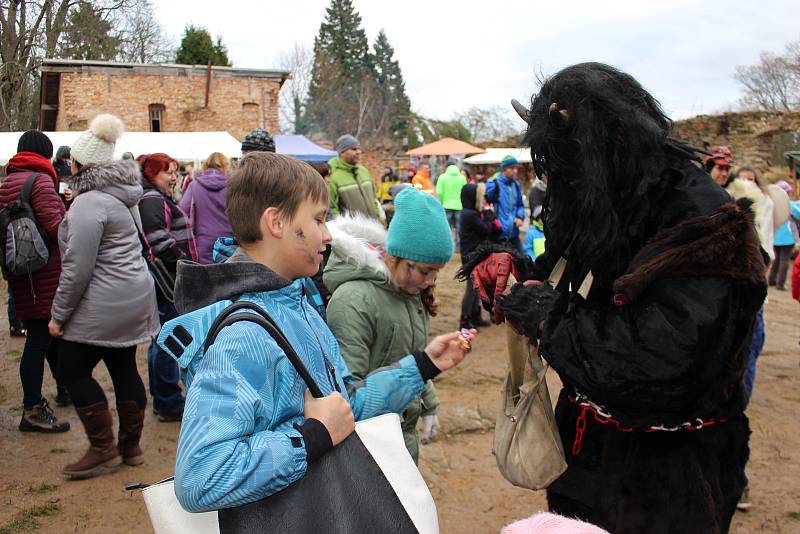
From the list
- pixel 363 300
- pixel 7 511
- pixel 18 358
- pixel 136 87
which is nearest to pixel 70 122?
pixel 136 87

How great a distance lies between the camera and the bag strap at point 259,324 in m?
1.35

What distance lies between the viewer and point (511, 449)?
2014 millimetres

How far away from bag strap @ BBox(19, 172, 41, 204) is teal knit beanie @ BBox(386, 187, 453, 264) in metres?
2.92

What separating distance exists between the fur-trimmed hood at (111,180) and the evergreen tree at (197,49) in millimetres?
29315

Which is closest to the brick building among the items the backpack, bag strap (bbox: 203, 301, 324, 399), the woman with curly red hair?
the woman with curly red hair

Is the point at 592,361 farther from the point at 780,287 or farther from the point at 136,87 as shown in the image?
the point at 136,87

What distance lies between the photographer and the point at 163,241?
15.5 ft

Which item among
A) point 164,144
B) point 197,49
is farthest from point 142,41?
point 164,144

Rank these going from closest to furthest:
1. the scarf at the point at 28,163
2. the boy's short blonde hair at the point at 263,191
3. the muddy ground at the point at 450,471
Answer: the boy's short blonde hair at the point at 263,191 → the muddy ground at the point at 450,471 → the scarf at the point at 28,163

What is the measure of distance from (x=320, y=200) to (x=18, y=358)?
6360 millimetres

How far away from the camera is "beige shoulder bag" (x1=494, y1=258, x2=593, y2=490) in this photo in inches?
76.4

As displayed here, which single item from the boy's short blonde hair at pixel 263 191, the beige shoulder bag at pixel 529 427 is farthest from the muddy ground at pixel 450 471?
the boy's short blonde hair at pixel 263 191

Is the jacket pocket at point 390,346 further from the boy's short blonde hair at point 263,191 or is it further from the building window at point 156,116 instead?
the building window at point 156,116

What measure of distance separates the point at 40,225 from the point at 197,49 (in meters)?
29.6
